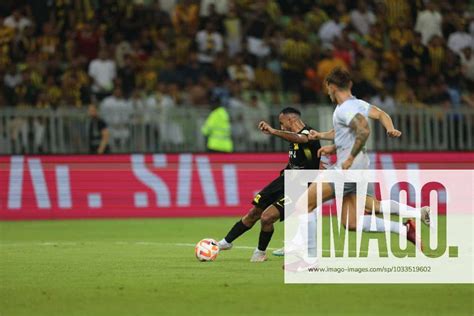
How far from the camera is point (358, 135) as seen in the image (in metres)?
13.2

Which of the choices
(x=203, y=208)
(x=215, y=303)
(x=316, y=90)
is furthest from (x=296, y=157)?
(x=316, y=90)

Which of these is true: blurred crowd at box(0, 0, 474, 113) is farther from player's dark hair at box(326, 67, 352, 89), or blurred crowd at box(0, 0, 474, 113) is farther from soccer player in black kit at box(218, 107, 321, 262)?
player's dark hair at box(326, 67, 352, 89)

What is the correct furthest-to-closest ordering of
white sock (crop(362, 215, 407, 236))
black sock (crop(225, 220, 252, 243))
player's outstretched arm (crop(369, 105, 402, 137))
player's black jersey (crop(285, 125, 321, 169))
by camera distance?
black sock (crop(225, 220, 252, 243)), player's black jersey (crop(285, 125, 321, 169)), white sock (crop(362, 215, 407, 236)), player's outstretched arm (crop(369, 105, 402, 137))

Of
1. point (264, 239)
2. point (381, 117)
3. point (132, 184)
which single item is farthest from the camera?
point (132, 184)

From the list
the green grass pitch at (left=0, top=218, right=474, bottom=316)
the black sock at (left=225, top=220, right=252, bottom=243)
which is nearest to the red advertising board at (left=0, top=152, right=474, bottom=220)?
the green grass pitch at (left=0, top=218, right=474, bottom=316)

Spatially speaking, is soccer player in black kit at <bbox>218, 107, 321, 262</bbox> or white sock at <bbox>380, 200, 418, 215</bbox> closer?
white sock at <bbox>380, 200, 418, 215</bbox>

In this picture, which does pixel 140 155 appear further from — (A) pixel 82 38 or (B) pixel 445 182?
(B) pixel 445 182

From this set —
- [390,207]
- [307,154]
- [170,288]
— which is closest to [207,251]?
[307,154]

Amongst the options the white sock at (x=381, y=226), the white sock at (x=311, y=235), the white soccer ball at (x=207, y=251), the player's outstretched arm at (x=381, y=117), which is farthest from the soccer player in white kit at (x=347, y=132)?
the white soccer ball at (x=207, y=251)

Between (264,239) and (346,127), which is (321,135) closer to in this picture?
(346,127)

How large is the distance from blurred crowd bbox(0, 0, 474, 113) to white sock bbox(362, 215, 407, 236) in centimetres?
1238

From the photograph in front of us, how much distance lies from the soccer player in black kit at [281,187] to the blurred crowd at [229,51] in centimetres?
1109

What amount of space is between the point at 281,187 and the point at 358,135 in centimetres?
228

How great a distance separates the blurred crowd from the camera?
88.5 feet
